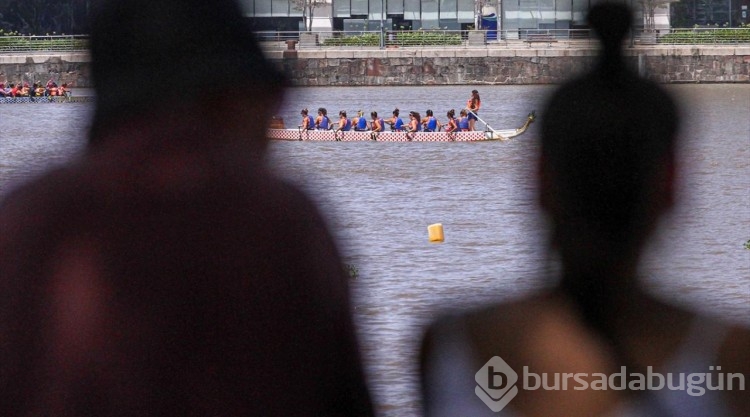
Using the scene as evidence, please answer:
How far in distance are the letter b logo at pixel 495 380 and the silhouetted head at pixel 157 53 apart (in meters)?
0.70

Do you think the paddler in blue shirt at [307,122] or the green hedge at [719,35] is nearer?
the paddler in blue shirt at [307,122]

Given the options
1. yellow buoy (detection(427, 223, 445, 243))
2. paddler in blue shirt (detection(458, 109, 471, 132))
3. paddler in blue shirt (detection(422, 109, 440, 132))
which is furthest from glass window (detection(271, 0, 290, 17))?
paddler in blue shirt (detection(458, 109, 471, 132))

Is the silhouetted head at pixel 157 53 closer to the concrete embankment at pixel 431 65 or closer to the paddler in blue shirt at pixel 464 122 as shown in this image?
the paddler in blue shirt at pixel 464 122

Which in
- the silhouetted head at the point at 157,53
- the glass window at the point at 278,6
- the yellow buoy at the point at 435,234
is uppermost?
the glass window at the point at 278,6

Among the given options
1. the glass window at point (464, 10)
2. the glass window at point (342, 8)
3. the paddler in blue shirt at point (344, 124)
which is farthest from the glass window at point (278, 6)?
the glass window at point (464, 10)

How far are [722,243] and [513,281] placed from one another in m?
2.89

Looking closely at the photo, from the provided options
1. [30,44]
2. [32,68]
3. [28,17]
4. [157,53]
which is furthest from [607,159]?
[30,44]

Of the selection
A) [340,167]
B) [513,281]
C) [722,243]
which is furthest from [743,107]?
[513,281]

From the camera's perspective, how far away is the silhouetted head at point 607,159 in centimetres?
224

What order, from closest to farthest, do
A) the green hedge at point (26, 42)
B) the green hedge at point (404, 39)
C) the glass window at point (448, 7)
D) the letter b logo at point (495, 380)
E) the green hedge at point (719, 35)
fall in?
1. the letter b logo at point (495, 380)
2. the green hedge at point (719, 35)
3. the green hedge at point (26, 42)
4. the green hedge at point (404, 39)
5. the glass window at point (448, 7)

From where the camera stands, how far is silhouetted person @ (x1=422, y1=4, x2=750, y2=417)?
2.22 meters

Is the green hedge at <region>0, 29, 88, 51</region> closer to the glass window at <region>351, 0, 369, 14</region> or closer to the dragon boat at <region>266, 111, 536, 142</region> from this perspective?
the glass window at <region>351, 0, 369, 14</region>

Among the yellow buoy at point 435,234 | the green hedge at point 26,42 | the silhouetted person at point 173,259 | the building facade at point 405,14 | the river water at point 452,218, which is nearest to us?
the silhouetted person at point 173,259

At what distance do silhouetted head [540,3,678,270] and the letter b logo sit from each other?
0.21m
